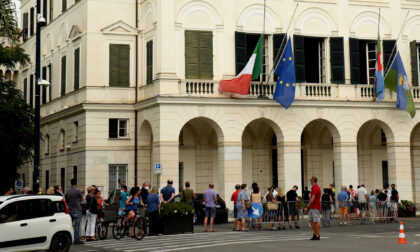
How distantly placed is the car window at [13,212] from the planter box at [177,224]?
8.38m

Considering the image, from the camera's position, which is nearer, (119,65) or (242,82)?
(242,82)

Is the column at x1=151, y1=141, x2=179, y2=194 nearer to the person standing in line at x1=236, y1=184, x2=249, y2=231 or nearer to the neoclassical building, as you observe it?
the neoclassical building

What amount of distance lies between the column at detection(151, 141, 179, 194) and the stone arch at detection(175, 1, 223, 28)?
6589 mm

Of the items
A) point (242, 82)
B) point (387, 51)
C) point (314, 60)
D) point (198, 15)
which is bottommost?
point (242, 82)

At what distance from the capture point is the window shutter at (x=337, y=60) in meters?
39.2

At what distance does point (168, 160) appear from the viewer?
3556 centimetres

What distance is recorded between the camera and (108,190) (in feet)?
125

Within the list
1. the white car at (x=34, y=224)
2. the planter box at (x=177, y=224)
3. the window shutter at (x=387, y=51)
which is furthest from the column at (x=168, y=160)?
the white car at (x=34, y=224)

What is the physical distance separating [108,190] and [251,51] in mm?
11141

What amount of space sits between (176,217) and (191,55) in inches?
505

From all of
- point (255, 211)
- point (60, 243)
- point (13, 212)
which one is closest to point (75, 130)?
point (255, 211)

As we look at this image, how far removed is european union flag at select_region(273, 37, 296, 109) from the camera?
36.8 m

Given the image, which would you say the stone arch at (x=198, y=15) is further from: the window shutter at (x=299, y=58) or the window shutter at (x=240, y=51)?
the window shutter at (x=299, y=58)

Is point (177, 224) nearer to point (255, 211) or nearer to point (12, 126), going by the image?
point (255, 211)
